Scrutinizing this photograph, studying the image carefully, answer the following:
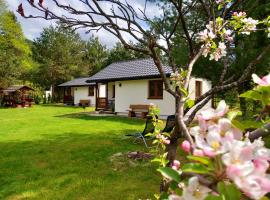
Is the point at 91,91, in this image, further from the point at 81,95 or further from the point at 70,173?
the point at 70,173

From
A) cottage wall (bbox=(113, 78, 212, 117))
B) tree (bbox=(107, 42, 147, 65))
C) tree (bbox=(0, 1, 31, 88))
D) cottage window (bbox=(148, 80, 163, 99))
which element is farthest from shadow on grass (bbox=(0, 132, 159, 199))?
tree (bbox=(107, 42, 147, 65))

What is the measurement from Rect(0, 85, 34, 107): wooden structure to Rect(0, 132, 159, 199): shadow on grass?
23.0 meters

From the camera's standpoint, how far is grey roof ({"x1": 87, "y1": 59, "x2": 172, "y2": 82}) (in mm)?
20688

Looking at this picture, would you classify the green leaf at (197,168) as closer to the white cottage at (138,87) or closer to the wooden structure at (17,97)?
the white cottage at (138,87)

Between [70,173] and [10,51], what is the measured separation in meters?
37.2

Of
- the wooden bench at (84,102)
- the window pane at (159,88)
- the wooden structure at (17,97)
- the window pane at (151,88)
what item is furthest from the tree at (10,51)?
the window pane at (159,88)

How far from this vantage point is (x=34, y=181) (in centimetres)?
598

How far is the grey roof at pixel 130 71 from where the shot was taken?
20.7 meters

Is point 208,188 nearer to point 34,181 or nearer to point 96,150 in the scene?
point 34,181

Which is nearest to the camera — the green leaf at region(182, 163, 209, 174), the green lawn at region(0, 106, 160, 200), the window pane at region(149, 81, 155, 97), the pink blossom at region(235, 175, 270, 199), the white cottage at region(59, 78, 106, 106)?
the pink blossom at region(235, 175, 270, 199)

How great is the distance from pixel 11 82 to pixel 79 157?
31112 millimetres

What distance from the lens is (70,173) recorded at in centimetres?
652

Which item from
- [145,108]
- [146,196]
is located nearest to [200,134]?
[146,196]

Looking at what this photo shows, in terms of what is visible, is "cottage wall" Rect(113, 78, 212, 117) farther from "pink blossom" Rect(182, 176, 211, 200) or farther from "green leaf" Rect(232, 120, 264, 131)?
"pink blossom" Rect(182, 176, 211, 200)
